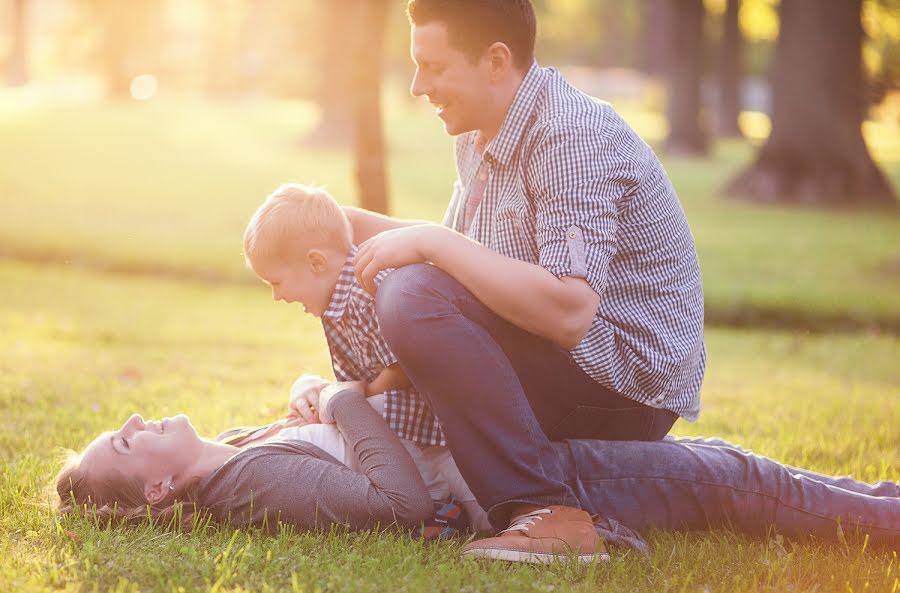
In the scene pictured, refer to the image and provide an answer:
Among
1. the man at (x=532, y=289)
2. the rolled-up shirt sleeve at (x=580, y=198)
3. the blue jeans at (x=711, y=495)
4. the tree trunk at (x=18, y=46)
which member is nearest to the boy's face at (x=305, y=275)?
the man at (x=532, y=289)

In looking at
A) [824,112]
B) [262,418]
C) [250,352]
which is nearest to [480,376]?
[262,418]

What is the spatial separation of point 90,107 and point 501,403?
29683 mm

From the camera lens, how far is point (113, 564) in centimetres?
334

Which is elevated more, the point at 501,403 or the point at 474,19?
the point at 474,19

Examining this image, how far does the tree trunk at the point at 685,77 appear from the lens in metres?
26.4

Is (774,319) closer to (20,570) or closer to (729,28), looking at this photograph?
(20,570)

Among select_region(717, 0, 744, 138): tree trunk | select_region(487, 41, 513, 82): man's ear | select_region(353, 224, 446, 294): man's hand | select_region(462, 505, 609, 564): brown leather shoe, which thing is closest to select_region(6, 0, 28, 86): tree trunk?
select_region(717, 0, 744, 138): tree trunk

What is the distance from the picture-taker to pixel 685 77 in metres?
27.0

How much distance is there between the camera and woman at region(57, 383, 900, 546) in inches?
146

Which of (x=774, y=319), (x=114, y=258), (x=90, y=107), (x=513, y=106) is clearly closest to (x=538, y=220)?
(x=513, y=106)

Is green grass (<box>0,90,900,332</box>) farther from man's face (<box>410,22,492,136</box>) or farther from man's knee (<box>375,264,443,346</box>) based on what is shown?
man's knee (<box>375,264,443,346</box>)

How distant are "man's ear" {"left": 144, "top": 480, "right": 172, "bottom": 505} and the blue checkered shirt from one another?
144 centimetres

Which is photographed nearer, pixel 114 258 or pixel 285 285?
pixel 285 285

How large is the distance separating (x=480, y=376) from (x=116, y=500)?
1.41 m
